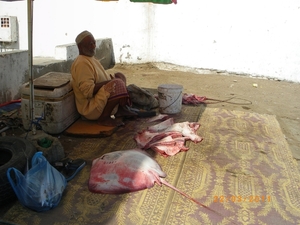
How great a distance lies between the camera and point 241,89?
7.83 metres

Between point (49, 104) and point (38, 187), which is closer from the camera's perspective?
point (38, 187)

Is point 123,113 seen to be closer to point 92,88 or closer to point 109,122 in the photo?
point 109,122

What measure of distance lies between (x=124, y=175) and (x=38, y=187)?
0.80m

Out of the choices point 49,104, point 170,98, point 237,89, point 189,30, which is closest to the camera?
point 49,104

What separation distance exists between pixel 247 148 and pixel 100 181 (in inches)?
81.5

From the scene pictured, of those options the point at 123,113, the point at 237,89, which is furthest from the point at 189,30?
the point at 123,113

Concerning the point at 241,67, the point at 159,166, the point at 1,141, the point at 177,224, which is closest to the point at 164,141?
the point at 159,166

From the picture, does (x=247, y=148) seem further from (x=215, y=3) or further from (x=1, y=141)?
(x=215, y=3)

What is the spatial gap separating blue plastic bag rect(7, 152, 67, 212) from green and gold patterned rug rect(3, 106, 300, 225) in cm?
9

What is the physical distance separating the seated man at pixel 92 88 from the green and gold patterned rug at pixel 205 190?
0.44 m

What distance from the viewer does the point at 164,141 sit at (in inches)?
156
